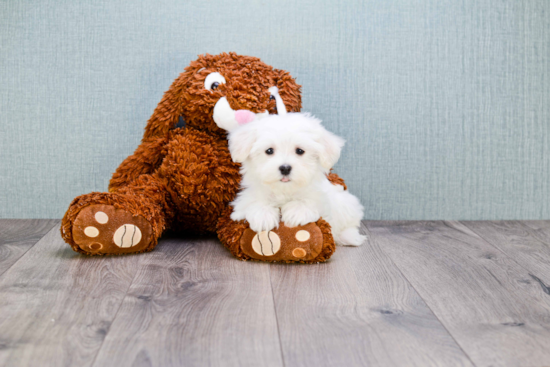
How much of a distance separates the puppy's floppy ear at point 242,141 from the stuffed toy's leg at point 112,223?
0.29 meters

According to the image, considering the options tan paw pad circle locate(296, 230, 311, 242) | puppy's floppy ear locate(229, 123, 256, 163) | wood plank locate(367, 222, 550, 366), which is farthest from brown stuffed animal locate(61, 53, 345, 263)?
wood plank locate(367, 222, 550, 366)

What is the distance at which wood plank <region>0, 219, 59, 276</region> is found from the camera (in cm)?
136

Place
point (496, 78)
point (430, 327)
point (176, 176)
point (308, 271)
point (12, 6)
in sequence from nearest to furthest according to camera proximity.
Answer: point (430, 327) < point (308, 271) < point (176, 176) < point (12, 6) < point (496, 78)

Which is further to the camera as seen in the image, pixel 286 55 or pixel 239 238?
pixel 286 55

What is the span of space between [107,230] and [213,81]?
0.50m

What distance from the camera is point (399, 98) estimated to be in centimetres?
184

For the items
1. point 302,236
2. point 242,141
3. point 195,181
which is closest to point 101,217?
point 195,181

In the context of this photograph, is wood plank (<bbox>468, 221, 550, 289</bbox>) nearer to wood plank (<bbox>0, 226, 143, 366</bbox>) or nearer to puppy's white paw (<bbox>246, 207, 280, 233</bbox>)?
puppy's white paw (<bbox>246, 207, 280, 233</bbox>)

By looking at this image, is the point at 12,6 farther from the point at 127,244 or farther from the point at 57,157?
the point at 127,244

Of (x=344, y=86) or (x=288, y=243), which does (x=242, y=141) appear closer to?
(x=288, y=243)

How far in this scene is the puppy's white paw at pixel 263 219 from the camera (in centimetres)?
130

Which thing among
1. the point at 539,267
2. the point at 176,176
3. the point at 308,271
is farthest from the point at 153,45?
the point at 539,267

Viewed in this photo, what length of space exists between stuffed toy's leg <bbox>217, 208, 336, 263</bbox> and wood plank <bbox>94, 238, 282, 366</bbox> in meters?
0.04

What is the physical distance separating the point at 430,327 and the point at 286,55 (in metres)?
1.13
